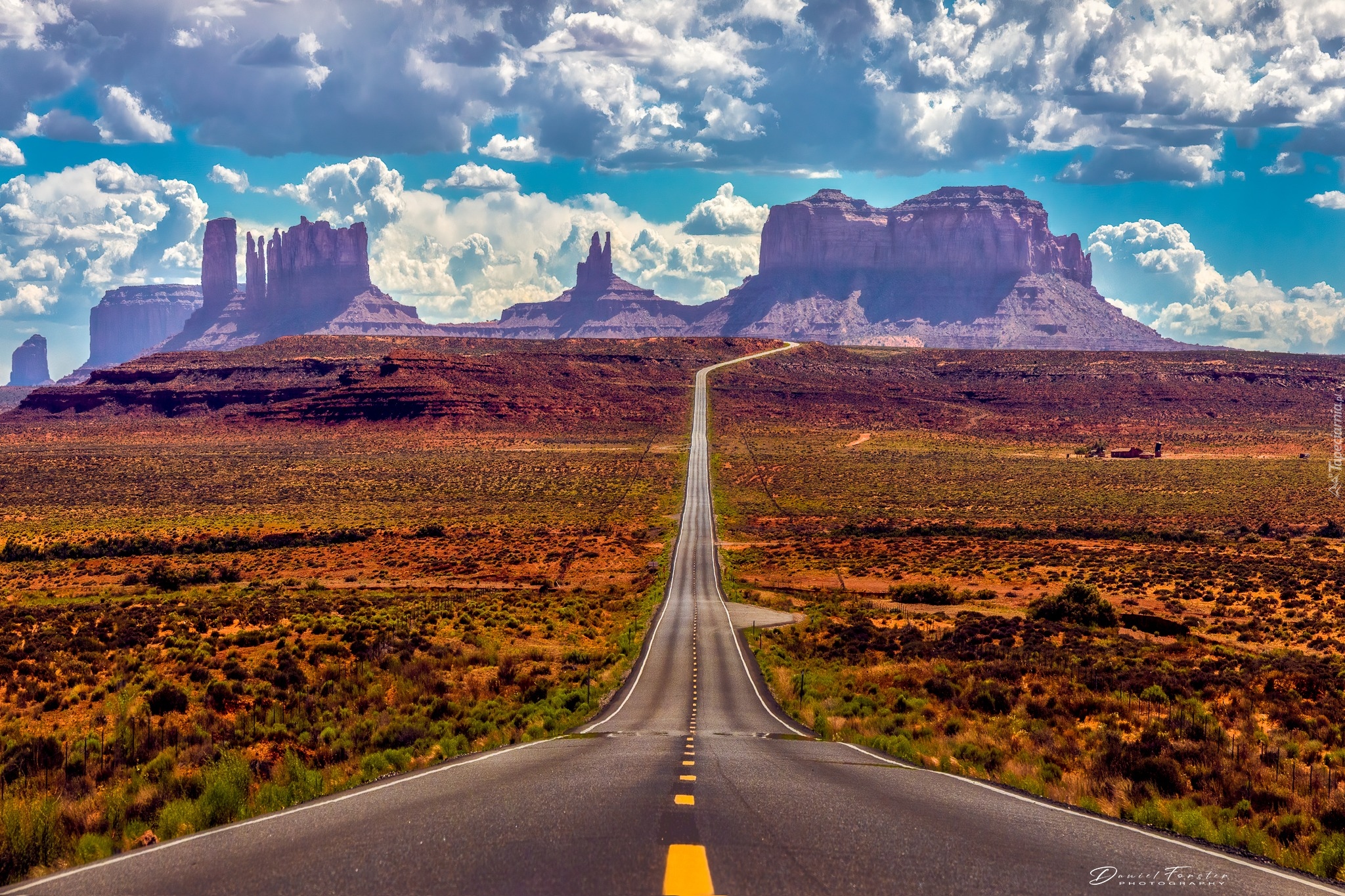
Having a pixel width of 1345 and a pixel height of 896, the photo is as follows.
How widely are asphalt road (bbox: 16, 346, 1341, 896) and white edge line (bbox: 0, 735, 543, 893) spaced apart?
2.0 inches

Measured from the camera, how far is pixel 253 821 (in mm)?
10141

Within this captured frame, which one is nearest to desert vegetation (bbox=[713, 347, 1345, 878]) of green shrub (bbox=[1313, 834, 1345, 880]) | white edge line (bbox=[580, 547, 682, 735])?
green shrub (bbox=[1313, 834, 1345, 880])

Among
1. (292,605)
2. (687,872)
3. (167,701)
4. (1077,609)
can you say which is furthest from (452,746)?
(1077,609)

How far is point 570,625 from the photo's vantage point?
3747cm

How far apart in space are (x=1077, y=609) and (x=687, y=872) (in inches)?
1292

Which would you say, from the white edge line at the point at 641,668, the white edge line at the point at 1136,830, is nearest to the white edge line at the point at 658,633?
the white edge line at the point at 641,668

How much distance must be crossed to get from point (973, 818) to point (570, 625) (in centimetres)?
2841

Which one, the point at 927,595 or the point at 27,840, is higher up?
the point at 27,840

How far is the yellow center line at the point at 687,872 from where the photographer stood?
717 centimetres

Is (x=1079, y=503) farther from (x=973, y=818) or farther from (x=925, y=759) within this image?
(x=973, y=818)

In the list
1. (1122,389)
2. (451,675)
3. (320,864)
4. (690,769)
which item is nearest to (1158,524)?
(451,675)

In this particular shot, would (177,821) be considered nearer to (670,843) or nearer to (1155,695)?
(670,843)

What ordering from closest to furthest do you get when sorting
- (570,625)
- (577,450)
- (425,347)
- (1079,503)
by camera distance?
(570,625), (1079,503), (577,450), (425,347)

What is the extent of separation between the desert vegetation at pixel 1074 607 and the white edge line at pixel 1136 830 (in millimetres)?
1040
